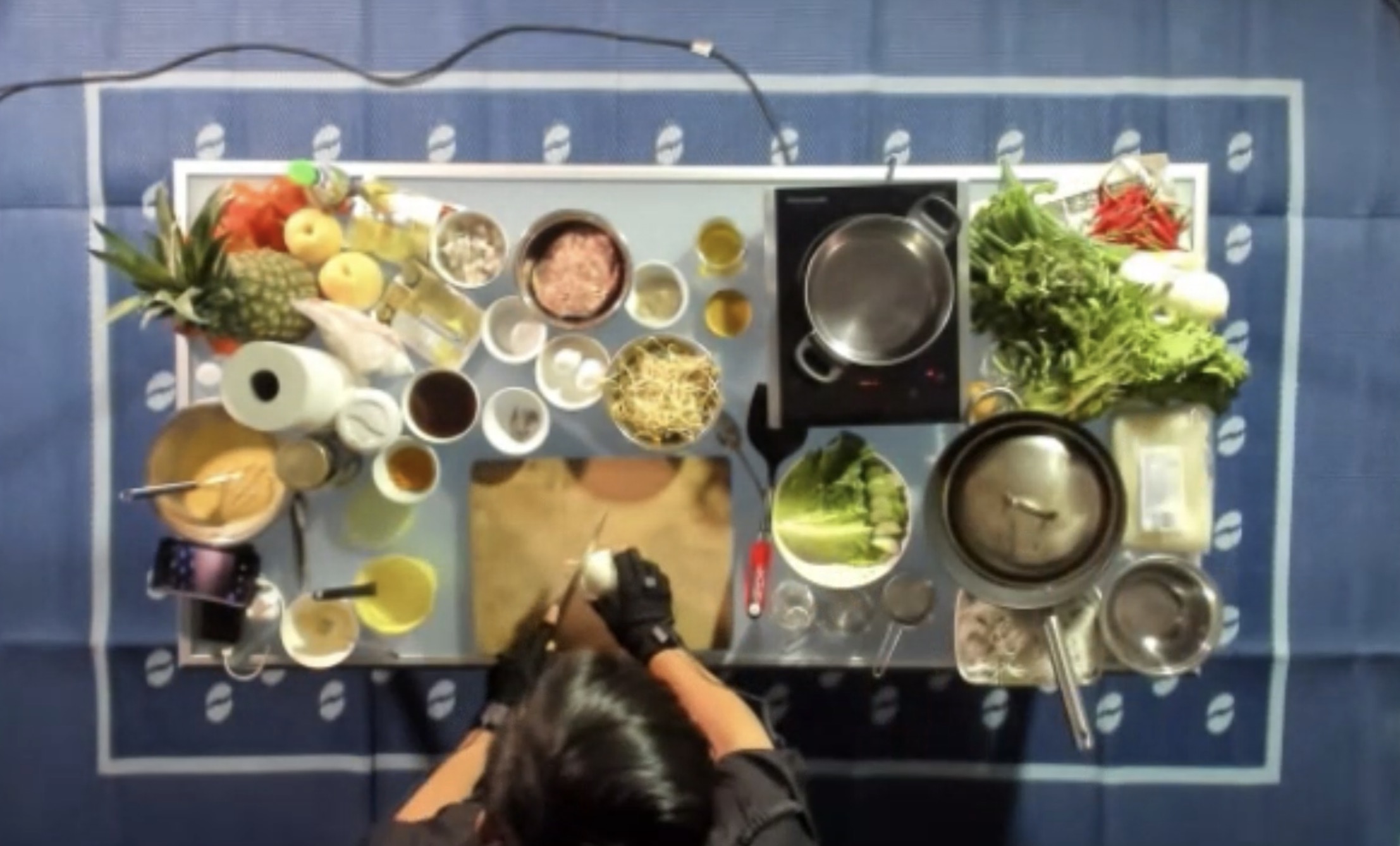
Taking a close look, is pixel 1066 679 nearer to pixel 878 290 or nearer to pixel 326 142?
pixel 878 290

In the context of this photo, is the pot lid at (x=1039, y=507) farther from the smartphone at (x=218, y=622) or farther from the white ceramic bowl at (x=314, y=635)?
the smartphone at (x=218, y=622)

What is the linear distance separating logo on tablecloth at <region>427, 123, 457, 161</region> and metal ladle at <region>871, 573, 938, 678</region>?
3.19ft

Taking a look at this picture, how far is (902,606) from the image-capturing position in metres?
1.50

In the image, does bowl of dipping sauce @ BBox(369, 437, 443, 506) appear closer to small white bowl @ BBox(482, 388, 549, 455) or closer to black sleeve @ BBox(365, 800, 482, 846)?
small white bowl @ BBox(482, 388, 549, 455)

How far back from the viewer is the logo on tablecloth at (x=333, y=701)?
77.7 inches

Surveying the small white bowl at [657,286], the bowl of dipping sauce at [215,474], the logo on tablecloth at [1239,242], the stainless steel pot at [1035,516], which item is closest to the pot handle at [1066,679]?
the stainless steel pot at [1035,516]

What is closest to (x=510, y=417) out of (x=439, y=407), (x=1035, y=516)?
(x=439, y=407)

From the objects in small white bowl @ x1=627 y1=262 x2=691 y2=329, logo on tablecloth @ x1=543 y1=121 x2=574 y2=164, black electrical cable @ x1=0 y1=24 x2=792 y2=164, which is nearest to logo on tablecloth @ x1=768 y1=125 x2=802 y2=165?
black electrical cable @ x1=0 y1=24 x2=792 y2=164

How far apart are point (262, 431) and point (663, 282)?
1.68 ft

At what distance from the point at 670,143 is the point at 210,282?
2.56 feet

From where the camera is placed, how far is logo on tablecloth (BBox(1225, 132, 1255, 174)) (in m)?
1.98

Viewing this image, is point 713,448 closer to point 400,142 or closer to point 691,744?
point 691,744

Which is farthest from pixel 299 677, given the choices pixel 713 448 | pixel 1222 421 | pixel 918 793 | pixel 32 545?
pixel 1222 421

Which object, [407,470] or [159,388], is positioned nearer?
[407,470]
